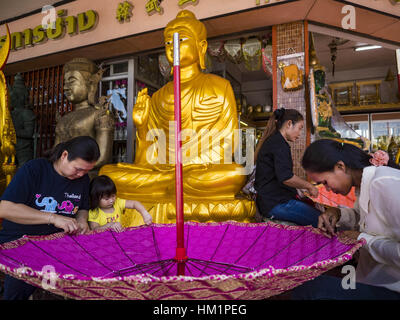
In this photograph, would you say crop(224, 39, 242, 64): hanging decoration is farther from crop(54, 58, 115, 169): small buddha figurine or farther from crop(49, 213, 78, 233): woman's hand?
crop(49, 213, 78, 233): woman's hand

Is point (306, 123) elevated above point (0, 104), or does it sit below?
below

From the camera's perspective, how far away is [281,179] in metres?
1.58

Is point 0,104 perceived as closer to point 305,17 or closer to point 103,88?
point 103,88

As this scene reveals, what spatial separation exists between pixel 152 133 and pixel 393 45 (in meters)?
2.68

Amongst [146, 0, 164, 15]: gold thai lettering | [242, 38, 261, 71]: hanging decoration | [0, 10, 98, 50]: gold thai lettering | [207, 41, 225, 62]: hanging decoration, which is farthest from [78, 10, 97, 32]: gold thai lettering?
[242, 38, 261, 71]: hanging decoration

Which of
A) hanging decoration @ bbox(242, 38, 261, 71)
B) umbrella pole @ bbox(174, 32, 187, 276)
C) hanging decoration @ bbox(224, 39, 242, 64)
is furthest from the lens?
hanging decoration @ bbox(224, 39, 242, 64)

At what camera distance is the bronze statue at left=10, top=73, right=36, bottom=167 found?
432cm

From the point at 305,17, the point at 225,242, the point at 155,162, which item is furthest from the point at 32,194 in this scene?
the point at 305,17

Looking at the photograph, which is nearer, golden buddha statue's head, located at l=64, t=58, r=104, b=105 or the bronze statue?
golden buddha statue's head, located at l=64, t=58, r=104, b=105

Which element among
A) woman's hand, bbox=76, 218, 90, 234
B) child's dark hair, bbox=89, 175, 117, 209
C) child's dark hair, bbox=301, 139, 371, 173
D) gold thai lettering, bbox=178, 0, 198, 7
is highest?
gold thai lettering, bbox=178, 0, 198, 7

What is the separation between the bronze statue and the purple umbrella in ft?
13.7

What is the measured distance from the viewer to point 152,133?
2867 mm

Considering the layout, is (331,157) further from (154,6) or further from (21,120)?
(21,120)

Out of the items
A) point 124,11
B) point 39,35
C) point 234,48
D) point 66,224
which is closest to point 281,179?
point 66,224
